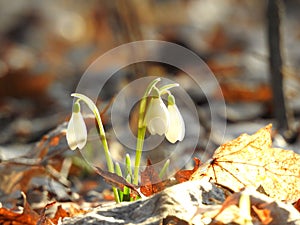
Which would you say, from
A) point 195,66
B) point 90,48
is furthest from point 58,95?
point 90,48

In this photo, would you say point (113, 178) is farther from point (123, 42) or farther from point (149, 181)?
point (123, 42)

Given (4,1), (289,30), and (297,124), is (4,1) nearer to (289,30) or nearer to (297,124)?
(289,30)

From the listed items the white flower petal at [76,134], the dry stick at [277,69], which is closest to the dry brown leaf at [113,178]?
the white flower petal at [76,134]

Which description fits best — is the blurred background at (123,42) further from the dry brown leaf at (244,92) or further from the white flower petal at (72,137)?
the white flower petal at (72,137)

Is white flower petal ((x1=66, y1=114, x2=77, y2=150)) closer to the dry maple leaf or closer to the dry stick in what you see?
the dry maple leaf

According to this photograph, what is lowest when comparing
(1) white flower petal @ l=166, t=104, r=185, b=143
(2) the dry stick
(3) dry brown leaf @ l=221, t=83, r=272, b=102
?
(3) dry brown leaf @ l=221, t=83, r=272, b=102

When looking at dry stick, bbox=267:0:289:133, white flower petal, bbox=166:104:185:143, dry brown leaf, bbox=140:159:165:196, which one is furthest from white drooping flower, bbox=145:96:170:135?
dry stick, bbox=267:0:289:133
